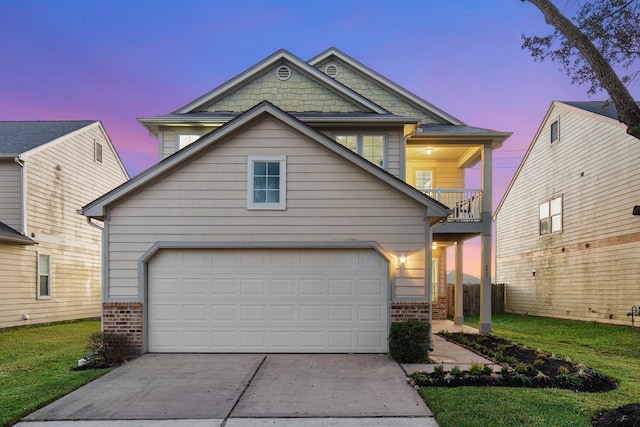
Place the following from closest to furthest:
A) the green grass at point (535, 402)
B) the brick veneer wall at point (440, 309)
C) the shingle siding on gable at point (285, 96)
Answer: the green grass at point (535, 402) → the shingle siding on gable at point (285, 96) → the brick veneer wall at point (440, 309)

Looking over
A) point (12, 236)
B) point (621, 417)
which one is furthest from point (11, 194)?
point (621, 417)

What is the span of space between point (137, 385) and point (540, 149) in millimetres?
19185

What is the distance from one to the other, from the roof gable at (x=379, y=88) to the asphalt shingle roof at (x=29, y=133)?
10.8 meters

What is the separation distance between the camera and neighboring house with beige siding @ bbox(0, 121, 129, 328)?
1455 cm

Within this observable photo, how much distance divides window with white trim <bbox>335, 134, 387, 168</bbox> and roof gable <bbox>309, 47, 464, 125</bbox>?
2303 millimetres

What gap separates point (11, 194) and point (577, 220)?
20690mm

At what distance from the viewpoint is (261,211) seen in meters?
9.34

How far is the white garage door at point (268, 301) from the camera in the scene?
922 centimetres

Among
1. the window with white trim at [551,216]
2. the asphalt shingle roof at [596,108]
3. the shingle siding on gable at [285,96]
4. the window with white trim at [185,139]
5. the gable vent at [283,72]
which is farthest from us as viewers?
the window with white trim at [551,216]

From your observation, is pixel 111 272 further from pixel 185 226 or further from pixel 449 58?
pixel 449 58

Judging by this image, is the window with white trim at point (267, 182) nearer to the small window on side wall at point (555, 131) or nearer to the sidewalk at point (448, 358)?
the sidewalk at point (448, 358)

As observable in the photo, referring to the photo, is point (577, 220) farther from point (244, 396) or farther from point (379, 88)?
point (244, 396)

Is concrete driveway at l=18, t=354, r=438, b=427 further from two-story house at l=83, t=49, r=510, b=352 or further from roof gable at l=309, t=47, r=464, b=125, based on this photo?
roof gable at l=309, t=47, r=464, b=125

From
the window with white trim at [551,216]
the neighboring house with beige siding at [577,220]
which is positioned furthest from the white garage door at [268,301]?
the window with white trim at [551,216]
